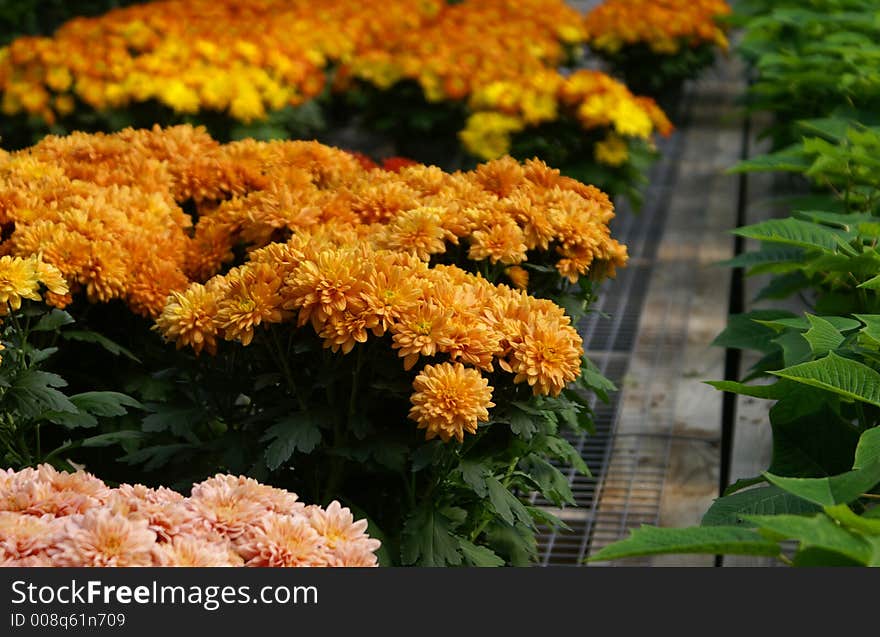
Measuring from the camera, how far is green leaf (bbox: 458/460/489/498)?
265 centimetres

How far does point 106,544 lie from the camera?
183 centimetres

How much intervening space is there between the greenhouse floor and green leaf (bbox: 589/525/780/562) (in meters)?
1.64

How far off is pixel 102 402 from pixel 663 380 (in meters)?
2.60

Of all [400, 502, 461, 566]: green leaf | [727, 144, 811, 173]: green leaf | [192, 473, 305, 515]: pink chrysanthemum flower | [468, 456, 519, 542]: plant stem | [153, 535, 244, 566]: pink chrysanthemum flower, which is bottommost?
[468, 456, 519, 542]: plant stem

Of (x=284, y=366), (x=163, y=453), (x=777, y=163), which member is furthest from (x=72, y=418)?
(x=777, y=163)

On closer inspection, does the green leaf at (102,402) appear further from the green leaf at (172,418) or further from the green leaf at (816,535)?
the green leaf at (816,535)

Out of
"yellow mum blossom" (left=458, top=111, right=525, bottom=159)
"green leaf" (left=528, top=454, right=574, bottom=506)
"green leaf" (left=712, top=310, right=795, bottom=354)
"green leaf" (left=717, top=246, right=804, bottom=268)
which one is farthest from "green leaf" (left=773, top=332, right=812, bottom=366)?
"yellow mum blossom" (left=458, top=111, right=525, bottom=159)

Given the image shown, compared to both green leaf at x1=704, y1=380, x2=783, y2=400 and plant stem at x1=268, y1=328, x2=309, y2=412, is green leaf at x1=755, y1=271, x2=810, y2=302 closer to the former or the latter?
green leaf at x1=704, y1=380, x2=783, y2=400

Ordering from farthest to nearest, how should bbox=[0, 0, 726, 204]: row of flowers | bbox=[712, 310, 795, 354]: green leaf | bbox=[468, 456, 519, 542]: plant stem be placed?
bbox=[0, 0, 726, 204]: row of flowers → bbox=[712, 310, 795, 354]: green leaf → bbox=[468, 456, 519, 542]: plant stem

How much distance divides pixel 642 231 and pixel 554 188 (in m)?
3.89

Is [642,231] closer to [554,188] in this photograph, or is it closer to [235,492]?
[554,188]

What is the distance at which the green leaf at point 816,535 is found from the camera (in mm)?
1627

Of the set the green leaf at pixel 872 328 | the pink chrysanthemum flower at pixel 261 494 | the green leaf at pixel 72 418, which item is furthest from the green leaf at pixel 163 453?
the green leaf at pixel 872 328

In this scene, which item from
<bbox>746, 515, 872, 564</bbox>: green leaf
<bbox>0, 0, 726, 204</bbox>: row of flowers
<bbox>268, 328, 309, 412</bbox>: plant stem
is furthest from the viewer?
<bbox>0, 0, 726, 204</bbox>: row of flowers
